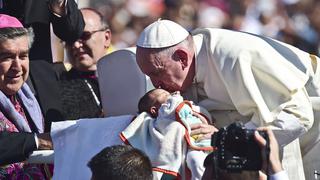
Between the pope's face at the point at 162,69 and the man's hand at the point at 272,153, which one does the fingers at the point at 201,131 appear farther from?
the man's hand at the point at 272,153

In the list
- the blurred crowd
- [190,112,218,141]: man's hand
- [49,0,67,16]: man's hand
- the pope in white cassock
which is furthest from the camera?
the blurred crowd

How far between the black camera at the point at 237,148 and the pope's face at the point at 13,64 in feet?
4.37

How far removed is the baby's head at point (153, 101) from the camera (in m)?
4.19

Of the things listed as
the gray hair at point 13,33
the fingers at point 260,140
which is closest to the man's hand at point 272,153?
the fingers at point 260,140

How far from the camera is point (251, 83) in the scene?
14.0 ft

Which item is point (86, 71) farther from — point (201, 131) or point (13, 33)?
point (201, 131)

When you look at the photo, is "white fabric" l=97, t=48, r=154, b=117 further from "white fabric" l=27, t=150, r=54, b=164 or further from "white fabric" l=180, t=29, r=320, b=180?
"white fabric" l=27, t=150, r=54, b=164

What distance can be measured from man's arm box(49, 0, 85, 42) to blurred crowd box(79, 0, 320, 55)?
3.51m

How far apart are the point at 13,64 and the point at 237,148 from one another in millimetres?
1422

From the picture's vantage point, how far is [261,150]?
130 inches

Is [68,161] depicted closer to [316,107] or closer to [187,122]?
[187,122]

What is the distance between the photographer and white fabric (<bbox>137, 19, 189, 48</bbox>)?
4305 millimetres

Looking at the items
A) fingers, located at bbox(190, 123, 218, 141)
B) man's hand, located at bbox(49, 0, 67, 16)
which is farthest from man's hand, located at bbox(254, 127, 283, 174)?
man's hand, located at bbox(49, 0, 67, 16)

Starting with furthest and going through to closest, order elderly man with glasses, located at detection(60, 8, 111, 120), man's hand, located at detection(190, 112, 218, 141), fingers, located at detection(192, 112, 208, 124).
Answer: elderly man with glasses, located at detection(60, 8, 111, 120) < fingers, located at detection(192, 112, 208, 124) < man's hand, located at detection(190, 112, 218, 141)
